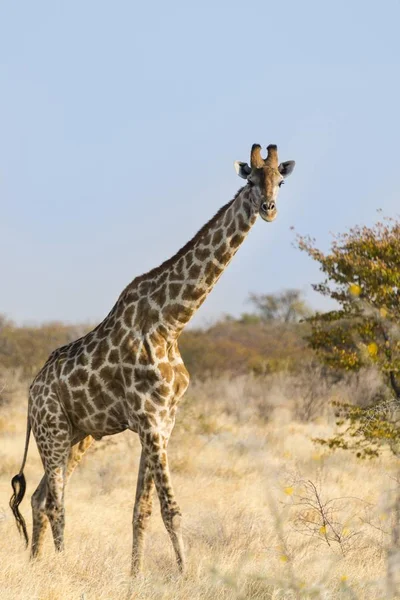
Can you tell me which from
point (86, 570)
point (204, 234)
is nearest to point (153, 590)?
point (86, 570)

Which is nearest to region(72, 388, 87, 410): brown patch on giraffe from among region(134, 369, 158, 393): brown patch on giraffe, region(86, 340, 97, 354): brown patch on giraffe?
region(86, 340, 97, 354): brown patch on giraffe

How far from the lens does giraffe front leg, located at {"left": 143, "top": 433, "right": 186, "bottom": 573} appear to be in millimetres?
6973

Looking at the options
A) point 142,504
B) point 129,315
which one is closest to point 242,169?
point 129,315

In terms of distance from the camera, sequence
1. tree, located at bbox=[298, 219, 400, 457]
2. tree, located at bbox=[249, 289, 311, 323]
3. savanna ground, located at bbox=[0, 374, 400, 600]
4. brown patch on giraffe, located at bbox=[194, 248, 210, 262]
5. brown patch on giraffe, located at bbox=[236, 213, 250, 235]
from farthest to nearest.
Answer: tree, located at bbox=[249, 289, 311, 323], tree, located at bbox=[298, 219, 400, 457], brown patch on giraffe, located at bbox=[194, 248, 210, 262], brown patch on giraffe, located at bbox=[236, 213, 250, 235], savanna ground, located at bbox=[0, 374, 400, 600]

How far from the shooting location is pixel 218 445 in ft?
46.5

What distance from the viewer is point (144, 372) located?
720 centimetres

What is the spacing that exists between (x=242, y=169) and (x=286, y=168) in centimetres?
34

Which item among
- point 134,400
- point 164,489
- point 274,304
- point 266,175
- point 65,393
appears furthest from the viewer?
point 274,304

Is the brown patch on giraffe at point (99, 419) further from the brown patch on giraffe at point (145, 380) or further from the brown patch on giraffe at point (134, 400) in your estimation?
the brown patch on giraffe at point (145, 380)

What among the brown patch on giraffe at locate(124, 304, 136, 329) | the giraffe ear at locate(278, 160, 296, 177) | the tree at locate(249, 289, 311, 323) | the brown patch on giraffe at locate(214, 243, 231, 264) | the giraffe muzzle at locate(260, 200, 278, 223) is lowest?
the brown patch on giraffe at locate(124, 304, 136, 329)

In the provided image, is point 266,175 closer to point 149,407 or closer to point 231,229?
point 231,229

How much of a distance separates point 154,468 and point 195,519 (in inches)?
105

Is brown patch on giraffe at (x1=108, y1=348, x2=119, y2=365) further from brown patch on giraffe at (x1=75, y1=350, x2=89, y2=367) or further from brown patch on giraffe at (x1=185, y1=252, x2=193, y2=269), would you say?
brown patch on giraffe at (x1=185, y1=252, x2=193, y2=269)

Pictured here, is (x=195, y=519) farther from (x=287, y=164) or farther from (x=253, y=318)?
(x=253, y=318)
